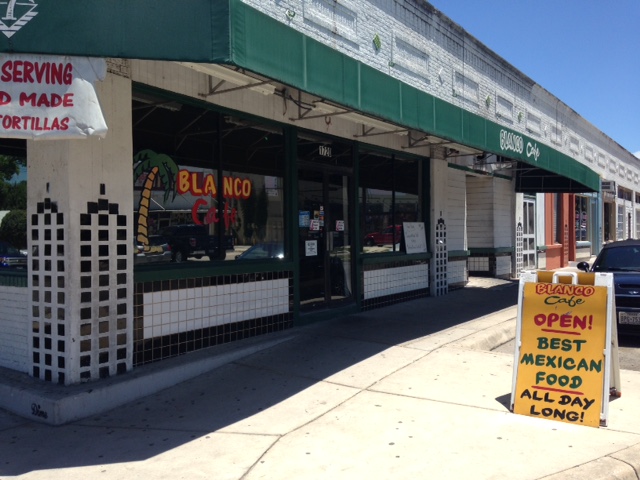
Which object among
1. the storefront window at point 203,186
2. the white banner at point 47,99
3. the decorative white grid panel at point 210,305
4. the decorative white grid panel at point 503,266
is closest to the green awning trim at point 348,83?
the white banner at point 47,99

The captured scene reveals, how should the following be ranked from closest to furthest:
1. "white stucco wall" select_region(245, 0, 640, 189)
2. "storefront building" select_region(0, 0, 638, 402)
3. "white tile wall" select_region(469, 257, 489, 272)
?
"storefront building" select_region(0, 0, 638, 402)
"white stucco wall" select_region(245, 0, 640, 189)
"white tile wall" select_region(469, 257, 489, 272)

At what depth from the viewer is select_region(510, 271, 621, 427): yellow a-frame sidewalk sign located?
5.61 m

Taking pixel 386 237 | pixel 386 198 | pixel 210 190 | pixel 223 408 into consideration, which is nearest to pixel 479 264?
pixel 386 237

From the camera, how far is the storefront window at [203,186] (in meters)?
6.71

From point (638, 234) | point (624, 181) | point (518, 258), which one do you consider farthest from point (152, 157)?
point (638, 234)

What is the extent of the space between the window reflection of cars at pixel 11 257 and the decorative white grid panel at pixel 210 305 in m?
1.36

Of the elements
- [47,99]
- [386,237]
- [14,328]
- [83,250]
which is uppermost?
[47,99]

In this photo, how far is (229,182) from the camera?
25.6ft

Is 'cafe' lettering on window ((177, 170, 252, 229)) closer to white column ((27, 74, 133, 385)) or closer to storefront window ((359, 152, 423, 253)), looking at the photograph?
white column ((27, 74, 133, 385))

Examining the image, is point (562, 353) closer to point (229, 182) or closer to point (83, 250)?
point (229, 182)

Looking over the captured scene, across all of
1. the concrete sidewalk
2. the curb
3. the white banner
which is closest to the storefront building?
the white banner

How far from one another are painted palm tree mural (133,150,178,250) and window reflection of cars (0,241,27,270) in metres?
1.25

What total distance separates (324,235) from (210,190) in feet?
8.64

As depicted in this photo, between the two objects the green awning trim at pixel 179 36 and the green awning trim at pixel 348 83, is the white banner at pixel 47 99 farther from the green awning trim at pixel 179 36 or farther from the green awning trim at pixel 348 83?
the green awning trim at pixel 348 83
